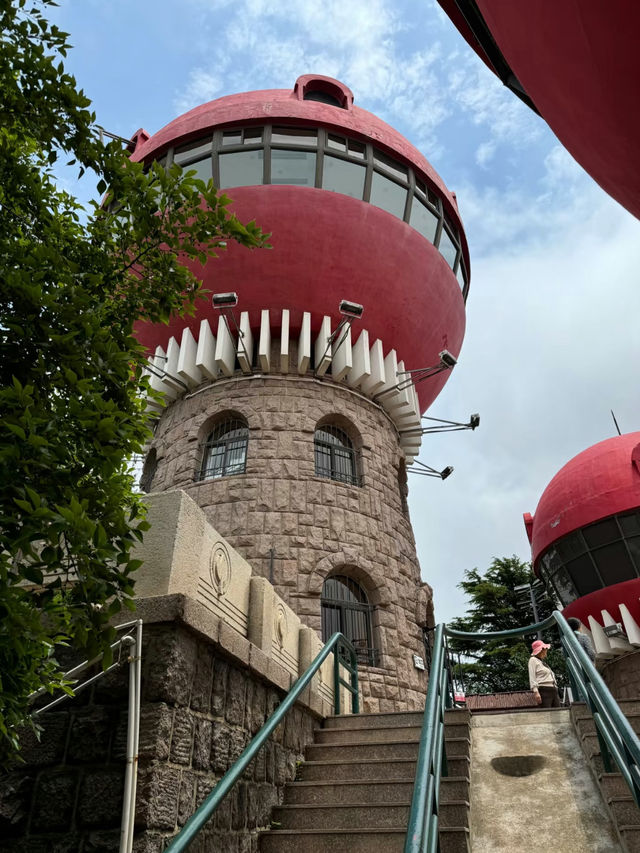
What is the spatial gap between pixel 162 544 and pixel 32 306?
192cm

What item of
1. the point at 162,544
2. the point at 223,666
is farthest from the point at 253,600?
the point at 162,544

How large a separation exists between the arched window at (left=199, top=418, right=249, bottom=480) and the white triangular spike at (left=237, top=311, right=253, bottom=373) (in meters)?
1.08

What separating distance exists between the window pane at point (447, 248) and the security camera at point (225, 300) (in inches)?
208

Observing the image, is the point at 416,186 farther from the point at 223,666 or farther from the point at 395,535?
the point at 223,666

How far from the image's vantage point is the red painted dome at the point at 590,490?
1448 centimetres

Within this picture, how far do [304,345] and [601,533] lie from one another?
828 centimetres

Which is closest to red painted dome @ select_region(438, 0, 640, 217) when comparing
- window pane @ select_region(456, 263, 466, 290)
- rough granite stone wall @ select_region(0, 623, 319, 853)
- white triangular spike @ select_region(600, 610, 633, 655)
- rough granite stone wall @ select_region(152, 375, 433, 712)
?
rough granite stone wall @ select_region(0, 623, 319, 853)

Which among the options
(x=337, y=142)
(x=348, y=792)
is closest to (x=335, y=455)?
(x=337, y=142)

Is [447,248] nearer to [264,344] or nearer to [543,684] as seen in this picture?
[264,344]

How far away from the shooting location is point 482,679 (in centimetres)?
2653

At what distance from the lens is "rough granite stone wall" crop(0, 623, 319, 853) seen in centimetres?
341

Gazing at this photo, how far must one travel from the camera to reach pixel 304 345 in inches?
481

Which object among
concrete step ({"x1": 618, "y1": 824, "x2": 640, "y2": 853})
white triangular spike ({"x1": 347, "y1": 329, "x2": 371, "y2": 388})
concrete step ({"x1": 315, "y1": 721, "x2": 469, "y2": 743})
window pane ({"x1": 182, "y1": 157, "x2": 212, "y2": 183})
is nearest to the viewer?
concrete step ({"x1": 618, "y1": 824, "x2": 640, "y2": 853})

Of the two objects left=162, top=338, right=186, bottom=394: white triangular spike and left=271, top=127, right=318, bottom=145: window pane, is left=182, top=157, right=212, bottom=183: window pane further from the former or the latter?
left=162, top=338, right=186, bottom=394: white triangular spike
